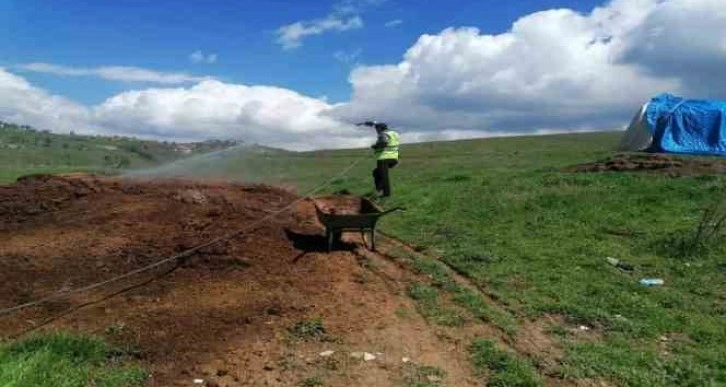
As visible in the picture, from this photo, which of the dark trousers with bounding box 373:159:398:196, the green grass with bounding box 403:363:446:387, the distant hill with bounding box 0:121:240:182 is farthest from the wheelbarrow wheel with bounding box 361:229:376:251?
the distant hill with bounding box 0:121:240:182

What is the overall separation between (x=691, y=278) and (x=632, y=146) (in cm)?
2100

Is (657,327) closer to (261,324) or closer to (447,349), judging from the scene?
(447,349)

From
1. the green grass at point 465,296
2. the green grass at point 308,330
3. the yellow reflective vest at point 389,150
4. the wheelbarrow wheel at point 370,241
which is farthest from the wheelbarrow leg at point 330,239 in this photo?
the yellow reflective vest at point 389,150

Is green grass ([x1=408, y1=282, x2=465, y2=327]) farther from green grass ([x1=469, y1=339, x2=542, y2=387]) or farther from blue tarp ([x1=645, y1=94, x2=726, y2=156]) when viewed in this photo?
blue tarp ([x1=645, y1=94, x2=726, y2=156])

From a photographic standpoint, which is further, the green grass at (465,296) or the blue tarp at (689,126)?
the blue tarp at (689,126)

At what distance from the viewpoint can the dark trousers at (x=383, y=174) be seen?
17672 mm

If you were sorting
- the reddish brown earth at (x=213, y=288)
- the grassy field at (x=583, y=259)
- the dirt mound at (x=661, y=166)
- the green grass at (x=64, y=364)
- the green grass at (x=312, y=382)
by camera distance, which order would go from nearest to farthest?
1. the green grass at (x=64, y=364)
2. the green grass at (x=312, y=382)
3. the reddish brown earth at (x=213, y=288)
4. the grassy field at (x=583, y=259)
5. the dirt mound at (x=661, y=166)

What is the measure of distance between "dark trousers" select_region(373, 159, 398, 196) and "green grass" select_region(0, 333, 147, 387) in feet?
36.3

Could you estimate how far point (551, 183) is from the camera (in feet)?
60.8

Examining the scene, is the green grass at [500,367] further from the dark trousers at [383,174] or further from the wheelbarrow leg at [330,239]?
the dark trousers at [383,174]

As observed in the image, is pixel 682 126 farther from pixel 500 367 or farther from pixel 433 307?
pixel 500 367

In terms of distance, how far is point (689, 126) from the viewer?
91.2 ft

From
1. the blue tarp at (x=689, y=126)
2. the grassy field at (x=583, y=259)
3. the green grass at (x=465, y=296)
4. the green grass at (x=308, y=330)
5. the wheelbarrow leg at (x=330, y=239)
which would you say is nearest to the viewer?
the grassy field at (x=583, y=259)

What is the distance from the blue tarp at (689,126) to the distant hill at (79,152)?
1820 cm
